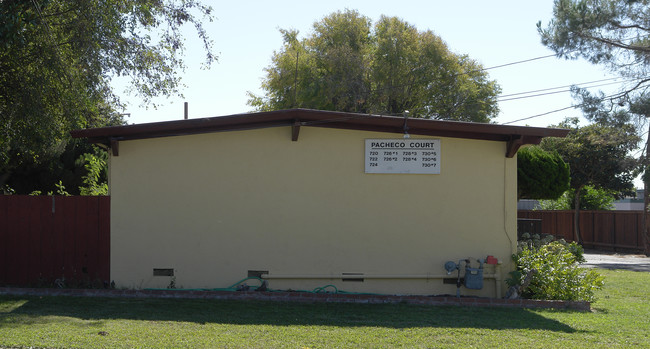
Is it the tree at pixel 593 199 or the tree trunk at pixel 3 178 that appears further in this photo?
the tree at pixel 593 199

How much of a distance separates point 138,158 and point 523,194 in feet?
47.7

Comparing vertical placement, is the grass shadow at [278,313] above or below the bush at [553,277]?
below

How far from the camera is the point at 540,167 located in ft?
71.6

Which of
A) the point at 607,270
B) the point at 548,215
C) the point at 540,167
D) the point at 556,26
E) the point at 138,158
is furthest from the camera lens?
the point at 548,215

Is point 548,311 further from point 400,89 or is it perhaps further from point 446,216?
point 400,89

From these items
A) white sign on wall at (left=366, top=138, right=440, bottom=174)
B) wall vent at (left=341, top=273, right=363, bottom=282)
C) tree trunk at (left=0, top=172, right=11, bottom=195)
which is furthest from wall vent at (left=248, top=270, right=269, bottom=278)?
tree trunk at (left=0, top=172, right=11, bottom=195)

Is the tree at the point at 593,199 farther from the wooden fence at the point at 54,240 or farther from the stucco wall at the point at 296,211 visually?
the wooden fence at the point at 54,240

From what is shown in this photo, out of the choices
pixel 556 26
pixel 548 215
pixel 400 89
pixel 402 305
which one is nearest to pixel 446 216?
pixel 402 305

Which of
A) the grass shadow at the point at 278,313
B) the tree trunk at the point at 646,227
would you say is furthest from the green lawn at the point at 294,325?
the tree trunk at the point at 646,227

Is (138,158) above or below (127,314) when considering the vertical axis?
above

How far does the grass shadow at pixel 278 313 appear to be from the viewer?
9.13m

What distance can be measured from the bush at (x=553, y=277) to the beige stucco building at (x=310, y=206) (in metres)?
0.41

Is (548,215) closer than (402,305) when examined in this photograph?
No

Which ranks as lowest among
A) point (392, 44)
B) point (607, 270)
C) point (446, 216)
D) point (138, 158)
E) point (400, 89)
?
point (607, 270)
